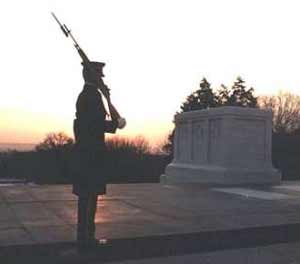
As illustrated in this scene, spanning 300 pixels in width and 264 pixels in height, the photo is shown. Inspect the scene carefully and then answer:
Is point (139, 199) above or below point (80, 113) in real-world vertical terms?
below

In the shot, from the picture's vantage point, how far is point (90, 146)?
264 inches

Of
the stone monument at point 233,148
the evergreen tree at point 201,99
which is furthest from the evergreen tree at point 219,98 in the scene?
the stone monument at point 233,148

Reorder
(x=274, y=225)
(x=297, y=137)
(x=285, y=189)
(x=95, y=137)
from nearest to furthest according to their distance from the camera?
(x=95, y=137) → (x=274, y=225) → (x=285, y=189) → (x=297, y=137)

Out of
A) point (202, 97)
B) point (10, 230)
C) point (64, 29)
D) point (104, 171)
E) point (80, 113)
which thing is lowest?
point (10, 230)

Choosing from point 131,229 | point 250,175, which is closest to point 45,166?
point 250,175

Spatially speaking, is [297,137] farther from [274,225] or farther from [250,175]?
[274,225]

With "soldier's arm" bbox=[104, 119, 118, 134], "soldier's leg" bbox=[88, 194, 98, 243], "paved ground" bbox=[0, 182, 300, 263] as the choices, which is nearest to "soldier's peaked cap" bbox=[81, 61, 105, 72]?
"soldier's arm" bbox=[104, 119, 118, 134]

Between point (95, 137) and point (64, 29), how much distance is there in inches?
48.6

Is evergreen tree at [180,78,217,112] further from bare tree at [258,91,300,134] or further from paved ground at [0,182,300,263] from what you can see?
paved ground at [0,182,300,263]

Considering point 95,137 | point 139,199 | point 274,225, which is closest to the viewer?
point 95,137

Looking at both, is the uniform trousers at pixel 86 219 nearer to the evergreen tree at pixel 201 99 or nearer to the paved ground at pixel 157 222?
the paved ground at pixel 157 222

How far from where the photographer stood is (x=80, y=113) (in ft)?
22.2

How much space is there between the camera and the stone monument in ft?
54.3

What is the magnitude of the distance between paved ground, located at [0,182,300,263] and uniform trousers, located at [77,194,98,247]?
296 mm
